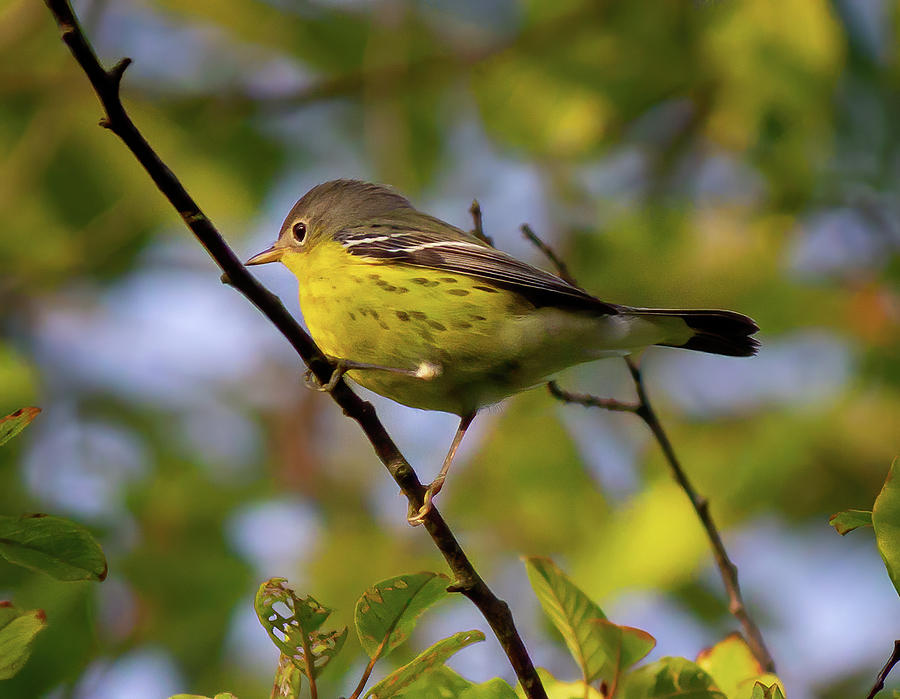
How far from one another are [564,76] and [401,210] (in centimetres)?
193

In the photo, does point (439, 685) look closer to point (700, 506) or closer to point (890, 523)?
point (890, 523)

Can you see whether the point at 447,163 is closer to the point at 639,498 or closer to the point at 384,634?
the point at 639,498

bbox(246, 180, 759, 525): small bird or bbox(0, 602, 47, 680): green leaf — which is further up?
bbox(246, 180, 759, 525): small bird

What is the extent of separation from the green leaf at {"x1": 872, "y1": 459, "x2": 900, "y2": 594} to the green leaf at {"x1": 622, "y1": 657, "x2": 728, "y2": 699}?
521 millimetres

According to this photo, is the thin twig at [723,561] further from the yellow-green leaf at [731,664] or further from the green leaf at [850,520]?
the green leaf at [850,520]

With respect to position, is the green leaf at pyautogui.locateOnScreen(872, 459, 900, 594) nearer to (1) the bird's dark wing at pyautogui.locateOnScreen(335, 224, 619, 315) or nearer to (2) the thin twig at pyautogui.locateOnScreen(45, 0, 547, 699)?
(2) the thin twig at pyautogui.locateOnScreen(45, 0, 547, 699)

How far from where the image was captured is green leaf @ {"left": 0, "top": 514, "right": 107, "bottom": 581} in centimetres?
190

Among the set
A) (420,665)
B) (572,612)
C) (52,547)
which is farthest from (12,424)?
(572,612)

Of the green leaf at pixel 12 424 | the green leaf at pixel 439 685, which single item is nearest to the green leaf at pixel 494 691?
the green leaf at pixel 439 685

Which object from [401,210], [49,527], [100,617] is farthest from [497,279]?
[100,617]

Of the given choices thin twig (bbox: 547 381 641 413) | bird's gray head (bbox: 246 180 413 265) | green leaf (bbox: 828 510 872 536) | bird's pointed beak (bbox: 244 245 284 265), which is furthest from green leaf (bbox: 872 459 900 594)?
bird's pointed beak (bbox: 244 245 284 265)

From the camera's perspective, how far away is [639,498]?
493cm

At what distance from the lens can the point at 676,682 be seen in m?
2.17

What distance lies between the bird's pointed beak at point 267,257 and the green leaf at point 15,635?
2.42 m
